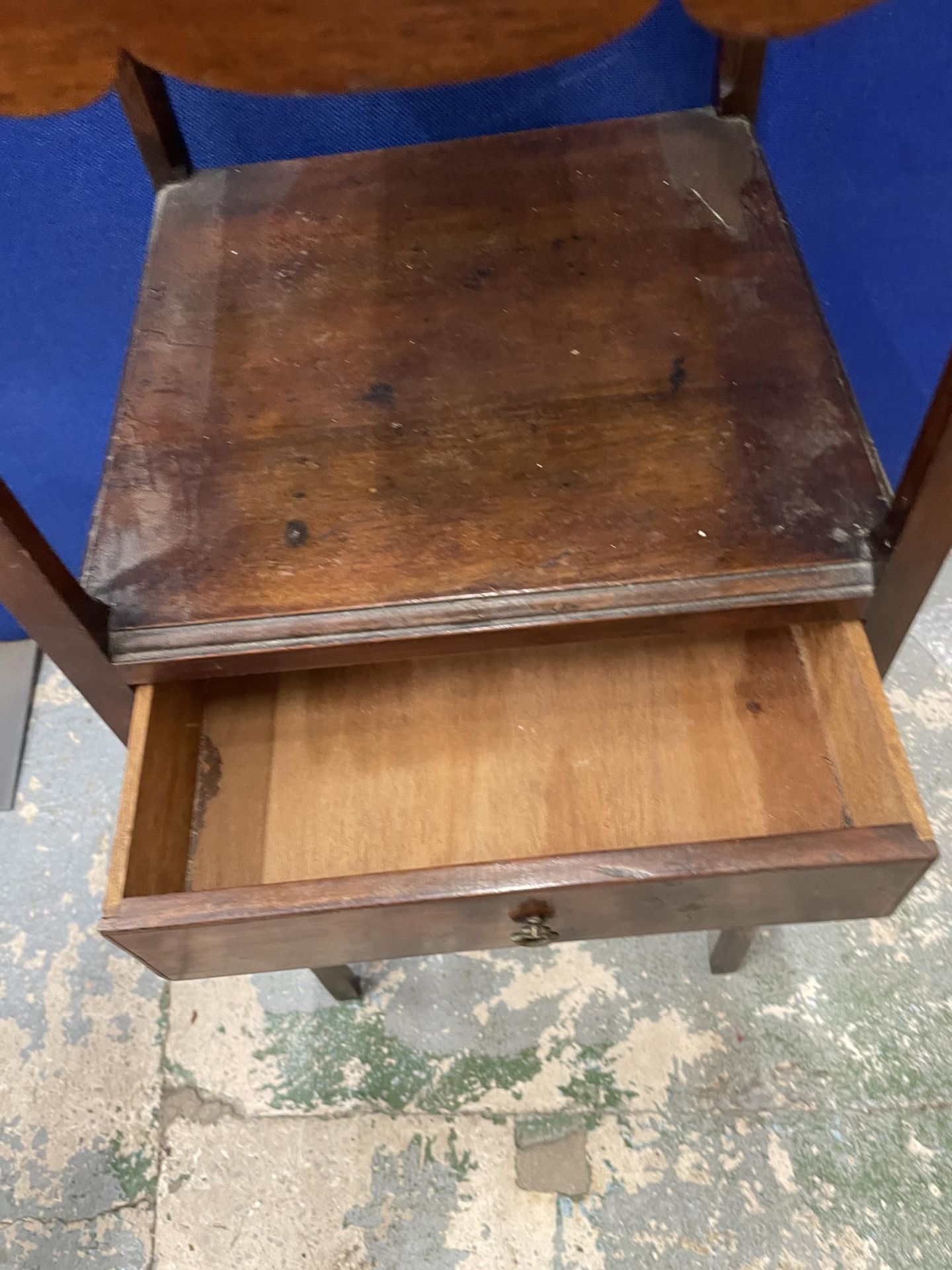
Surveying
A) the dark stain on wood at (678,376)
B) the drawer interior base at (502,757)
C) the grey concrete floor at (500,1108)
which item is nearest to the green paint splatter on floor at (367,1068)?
the grey concrete floor at (500,1108)

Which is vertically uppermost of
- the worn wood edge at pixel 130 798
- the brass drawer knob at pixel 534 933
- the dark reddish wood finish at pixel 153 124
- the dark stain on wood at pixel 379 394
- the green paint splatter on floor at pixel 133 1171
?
the dark reddish wood finish at pixel 153 124

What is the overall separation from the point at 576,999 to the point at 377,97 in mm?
853

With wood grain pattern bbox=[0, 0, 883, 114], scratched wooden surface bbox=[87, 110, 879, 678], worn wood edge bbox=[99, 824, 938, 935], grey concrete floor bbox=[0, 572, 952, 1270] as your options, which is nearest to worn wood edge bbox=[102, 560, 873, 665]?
scratched wooden surface bbox=[87, 110, 879, 678]

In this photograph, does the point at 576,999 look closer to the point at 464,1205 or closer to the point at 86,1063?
the point at 464,1205

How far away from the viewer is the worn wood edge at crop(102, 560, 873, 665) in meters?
0.53

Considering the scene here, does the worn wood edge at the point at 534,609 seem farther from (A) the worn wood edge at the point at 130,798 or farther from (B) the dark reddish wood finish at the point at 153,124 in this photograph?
(B) the dark reddish wood finish at the point at 153,124

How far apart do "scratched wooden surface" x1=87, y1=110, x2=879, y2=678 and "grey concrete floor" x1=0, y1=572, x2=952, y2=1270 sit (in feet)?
1.76

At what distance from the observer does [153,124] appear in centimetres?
71

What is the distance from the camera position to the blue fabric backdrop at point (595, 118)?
743 mm

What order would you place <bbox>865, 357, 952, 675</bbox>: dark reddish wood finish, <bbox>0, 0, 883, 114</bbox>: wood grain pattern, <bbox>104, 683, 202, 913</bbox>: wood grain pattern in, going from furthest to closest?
1. <bbox>104, 683, 202, 913</bbox>: wood grain pattern
2. <bbox>865, 357, 952, 675</bbox>: dark reddish wood finish
3. <bbox>0, 0, 883, 114</bbox>: wood grain pattern

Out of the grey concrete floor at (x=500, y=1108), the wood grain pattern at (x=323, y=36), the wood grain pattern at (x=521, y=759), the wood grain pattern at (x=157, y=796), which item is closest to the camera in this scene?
the wood grain pattern at (x=323, y=36)

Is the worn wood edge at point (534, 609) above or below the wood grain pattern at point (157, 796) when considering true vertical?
above

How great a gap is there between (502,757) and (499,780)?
0.02 metres

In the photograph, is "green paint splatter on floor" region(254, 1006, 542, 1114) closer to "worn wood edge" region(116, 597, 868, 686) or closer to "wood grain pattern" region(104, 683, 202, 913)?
"wood grain pattern" region(104, 683, 202, 913)
